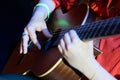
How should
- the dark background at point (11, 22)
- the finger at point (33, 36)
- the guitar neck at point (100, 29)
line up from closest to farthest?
the guitar neck at point (100, 29)
the finger at point (33, 36)
the dark background at point (11, 22)

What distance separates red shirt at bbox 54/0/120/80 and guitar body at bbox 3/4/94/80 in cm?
5

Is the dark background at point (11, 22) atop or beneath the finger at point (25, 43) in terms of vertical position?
beneath

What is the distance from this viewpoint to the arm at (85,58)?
0.86m

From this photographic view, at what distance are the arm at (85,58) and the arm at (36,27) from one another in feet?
0.91

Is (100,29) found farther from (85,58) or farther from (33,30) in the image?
(33,30)

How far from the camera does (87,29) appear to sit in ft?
2.95

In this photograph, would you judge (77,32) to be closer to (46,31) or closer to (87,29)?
(87,29)

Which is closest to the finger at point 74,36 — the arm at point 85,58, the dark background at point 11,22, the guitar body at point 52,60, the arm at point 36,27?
the arm at point 85,58

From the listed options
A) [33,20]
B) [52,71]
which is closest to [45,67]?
[52,71]

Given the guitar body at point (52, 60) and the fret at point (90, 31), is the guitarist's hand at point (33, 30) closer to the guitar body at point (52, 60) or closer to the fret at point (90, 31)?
the guitar body at point (52, 60)

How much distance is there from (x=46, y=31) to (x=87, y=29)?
0.31m

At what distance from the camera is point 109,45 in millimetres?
1004

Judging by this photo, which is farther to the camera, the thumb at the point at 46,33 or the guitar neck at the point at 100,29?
the thumb at the point at 46,33

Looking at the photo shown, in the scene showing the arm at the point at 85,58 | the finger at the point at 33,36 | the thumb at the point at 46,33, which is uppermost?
the arm at the point at 85,58
